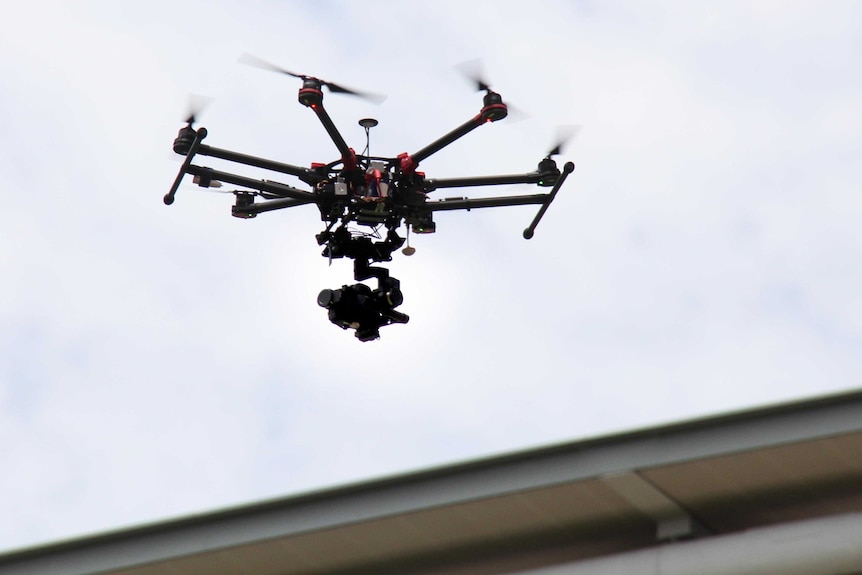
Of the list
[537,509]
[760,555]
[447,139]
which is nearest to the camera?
[760,555]

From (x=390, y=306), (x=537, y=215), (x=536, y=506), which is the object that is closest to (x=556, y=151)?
(x=537, y=215)

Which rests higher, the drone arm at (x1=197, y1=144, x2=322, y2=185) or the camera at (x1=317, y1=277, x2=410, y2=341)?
the drone arm at (x1=197, y1=144, x2=322, y2=185)

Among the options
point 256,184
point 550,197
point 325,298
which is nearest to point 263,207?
point 256,184

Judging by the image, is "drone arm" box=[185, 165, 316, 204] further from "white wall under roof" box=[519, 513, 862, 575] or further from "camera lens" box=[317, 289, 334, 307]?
"white wall under roof" box=[519, 513, 862, 575]

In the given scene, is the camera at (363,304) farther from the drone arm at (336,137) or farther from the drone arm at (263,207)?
the drone arm at (336,137)

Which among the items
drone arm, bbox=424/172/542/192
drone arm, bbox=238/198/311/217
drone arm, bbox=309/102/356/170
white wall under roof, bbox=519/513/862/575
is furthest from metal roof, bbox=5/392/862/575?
drone arm, bbox=238/198/311/217

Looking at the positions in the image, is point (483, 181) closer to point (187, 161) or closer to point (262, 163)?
point (262, 163)
